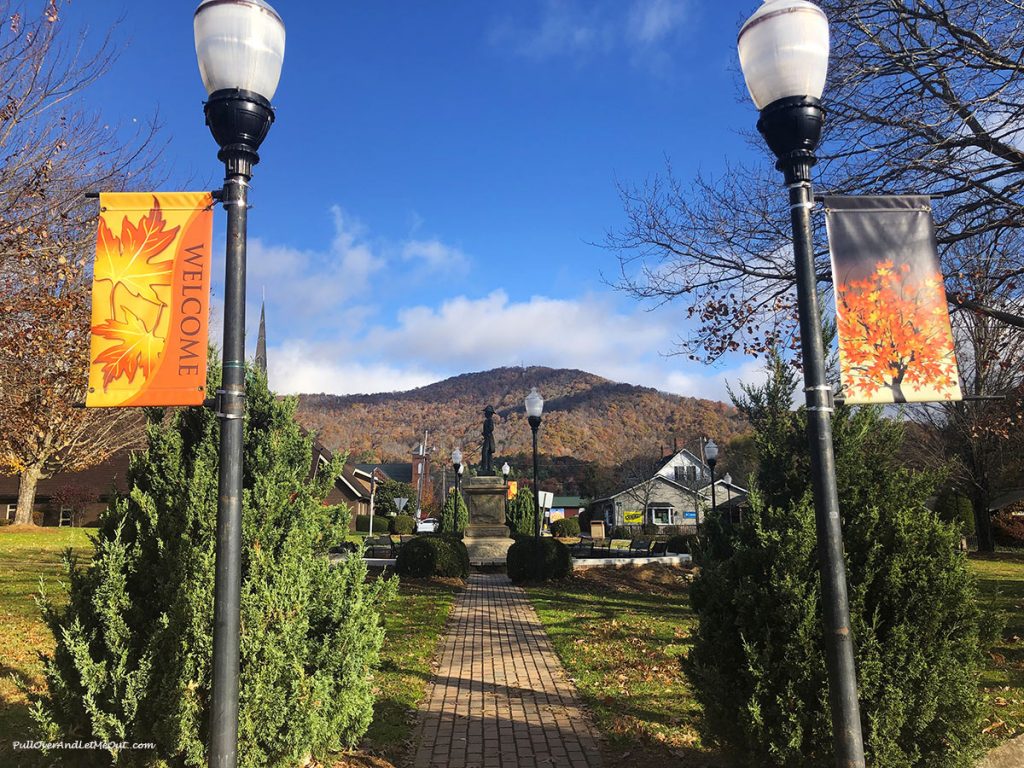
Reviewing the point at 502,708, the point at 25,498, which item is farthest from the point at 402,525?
the point at 502,708

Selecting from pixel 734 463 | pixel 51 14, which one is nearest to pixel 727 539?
pixel 51 14

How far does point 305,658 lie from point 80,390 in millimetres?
9295

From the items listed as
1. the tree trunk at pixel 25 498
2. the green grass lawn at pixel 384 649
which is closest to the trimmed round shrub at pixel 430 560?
the green grass lawn at pixel 384 649

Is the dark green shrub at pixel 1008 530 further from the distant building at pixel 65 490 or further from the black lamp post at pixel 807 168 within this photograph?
the distant building at pixel 65 490

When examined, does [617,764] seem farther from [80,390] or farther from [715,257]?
[80,390]

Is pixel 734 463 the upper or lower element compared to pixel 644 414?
lower

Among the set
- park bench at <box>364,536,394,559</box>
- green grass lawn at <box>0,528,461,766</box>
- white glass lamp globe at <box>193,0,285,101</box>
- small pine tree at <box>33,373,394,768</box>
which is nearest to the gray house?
park bench at <box>364,536,394,559</box>

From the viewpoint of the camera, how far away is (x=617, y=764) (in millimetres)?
5203

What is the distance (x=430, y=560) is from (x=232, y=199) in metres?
14.5

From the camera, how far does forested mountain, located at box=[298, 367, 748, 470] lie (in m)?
88.9

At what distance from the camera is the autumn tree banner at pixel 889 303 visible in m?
3.74

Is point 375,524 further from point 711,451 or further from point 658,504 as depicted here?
point 711,451

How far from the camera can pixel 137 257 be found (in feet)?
12.4

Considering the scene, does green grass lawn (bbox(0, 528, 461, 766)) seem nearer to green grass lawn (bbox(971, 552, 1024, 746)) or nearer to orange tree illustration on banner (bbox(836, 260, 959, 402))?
orange tree illustration on banner (bbox(836, 260, 959, 402))
